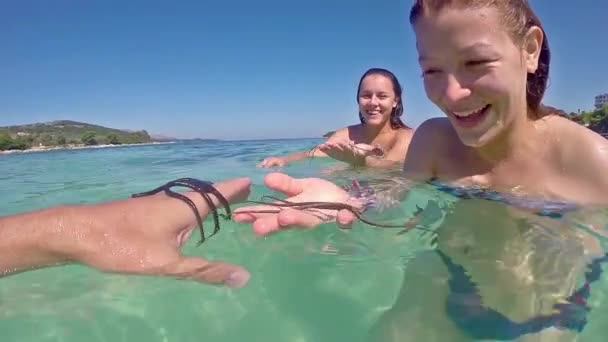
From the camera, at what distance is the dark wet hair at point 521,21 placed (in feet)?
6.72

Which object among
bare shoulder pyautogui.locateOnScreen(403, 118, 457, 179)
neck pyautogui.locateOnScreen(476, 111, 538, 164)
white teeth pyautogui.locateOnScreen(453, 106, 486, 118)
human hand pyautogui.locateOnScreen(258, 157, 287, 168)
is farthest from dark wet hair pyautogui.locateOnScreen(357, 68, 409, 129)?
white teeth pyautogui.locateOnScreen(453, 106, 486, 118)

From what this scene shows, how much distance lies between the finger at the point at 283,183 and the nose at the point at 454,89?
988 mm

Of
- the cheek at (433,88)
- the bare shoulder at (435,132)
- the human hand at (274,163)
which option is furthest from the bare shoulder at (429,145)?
the human hand at (274,163)

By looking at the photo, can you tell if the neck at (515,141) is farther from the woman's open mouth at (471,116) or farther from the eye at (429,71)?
the eye at (429,71)

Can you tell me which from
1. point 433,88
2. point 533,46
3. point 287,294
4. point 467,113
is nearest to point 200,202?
point 287,294

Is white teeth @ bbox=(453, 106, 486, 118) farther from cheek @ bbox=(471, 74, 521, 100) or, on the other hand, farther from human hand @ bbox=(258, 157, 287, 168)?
human hand @ bbox=(258, 157, 287, 168)

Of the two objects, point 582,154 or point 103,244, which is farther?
point 582,154

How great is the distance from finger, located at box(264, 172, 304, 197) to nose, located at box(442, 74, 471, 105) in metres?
0.99

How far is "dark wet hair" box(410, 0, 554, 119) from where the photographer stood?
2047 mm

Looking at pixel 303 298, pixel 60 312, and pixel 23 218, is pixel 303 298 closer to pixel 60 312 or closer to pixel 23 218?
pixel 60 312

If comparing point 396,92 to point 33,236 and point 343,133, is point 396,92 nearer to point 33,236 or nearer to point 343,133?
point 343,133

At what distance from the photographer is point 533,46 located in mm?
2250

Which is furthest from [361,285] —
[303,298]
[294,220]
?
[294,220]

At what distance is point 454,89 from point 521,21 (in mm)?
548
